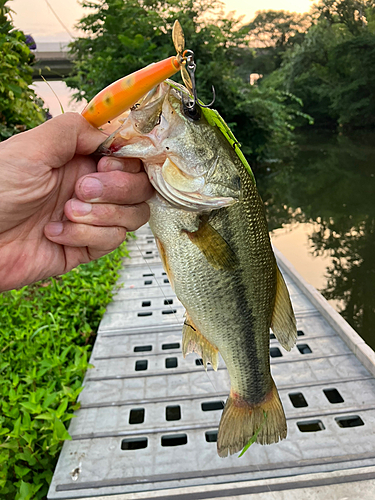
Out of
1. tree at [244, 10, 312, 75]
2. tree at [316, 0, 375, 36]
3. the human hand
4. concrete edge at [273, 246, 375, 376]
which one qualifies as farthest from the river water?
tree at [244, 10, 312, 75]

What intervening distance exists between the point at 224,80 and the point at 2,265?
12.4m

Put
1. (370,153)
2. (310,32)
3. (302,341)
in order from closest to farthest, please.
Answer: (302,341), (370,153), (310,32)

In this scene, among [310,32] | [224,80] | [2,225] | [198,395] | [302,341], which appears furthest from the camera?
[310,32]

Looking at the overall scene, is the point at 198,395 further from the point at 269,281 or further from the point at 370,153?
the point at 370,153

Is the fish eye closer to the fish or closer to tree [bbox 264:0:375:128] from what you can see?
the fish

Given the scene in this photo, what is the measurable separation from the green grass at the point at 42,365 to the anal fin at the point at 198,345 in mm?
1011

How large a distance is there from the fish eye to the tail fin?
1.17 metres

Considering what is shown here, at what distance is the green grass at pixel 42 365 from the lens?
79.3 inches

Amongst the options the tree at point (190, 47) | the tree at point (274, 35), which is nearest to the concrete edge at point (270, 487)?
the tree at point (190, 47)

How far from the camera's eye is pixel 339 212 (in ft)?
30.3

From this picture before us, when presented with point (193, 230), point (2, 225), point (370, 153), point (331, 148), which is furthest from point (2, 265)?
point (331, 148)

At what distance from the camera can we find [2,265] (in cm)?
146

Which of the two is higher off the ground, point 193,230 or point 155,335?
point 193,230

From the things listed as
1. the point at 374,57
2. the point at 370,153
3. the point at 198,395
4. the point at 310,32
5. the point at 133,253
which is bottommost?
the point at 198,395
